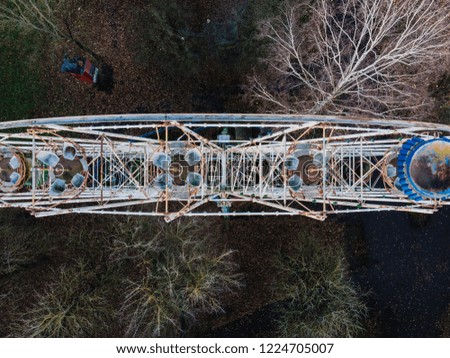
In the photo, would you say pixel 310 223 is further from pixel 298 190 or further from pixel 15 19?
pixel 15 19

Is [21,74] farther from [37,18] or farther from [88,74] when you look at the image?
[88,74]

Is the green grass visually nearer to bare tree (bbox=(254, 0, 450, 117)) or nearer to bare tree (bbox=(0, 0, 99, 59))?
bare tree (bbox=(0, 0, 99, 59))

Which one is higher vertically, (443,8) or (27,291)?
(443,8)

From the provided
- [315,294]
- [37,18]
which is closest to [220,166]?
[315,294]

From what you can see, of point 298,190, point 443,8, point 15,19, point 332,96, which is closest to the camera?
point 298,190

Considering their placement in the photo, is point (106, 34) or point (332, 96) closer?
point (332, 96)

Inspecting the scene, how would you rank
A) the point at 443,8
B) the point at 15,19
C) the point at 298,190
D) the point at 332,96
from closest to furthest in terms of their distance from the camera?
the point at 298,190 < the point at 332,96 < the point at 443,8 < the point at 15,19

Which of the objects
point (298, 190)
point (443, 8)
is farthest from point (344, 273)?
point (443, 8)
